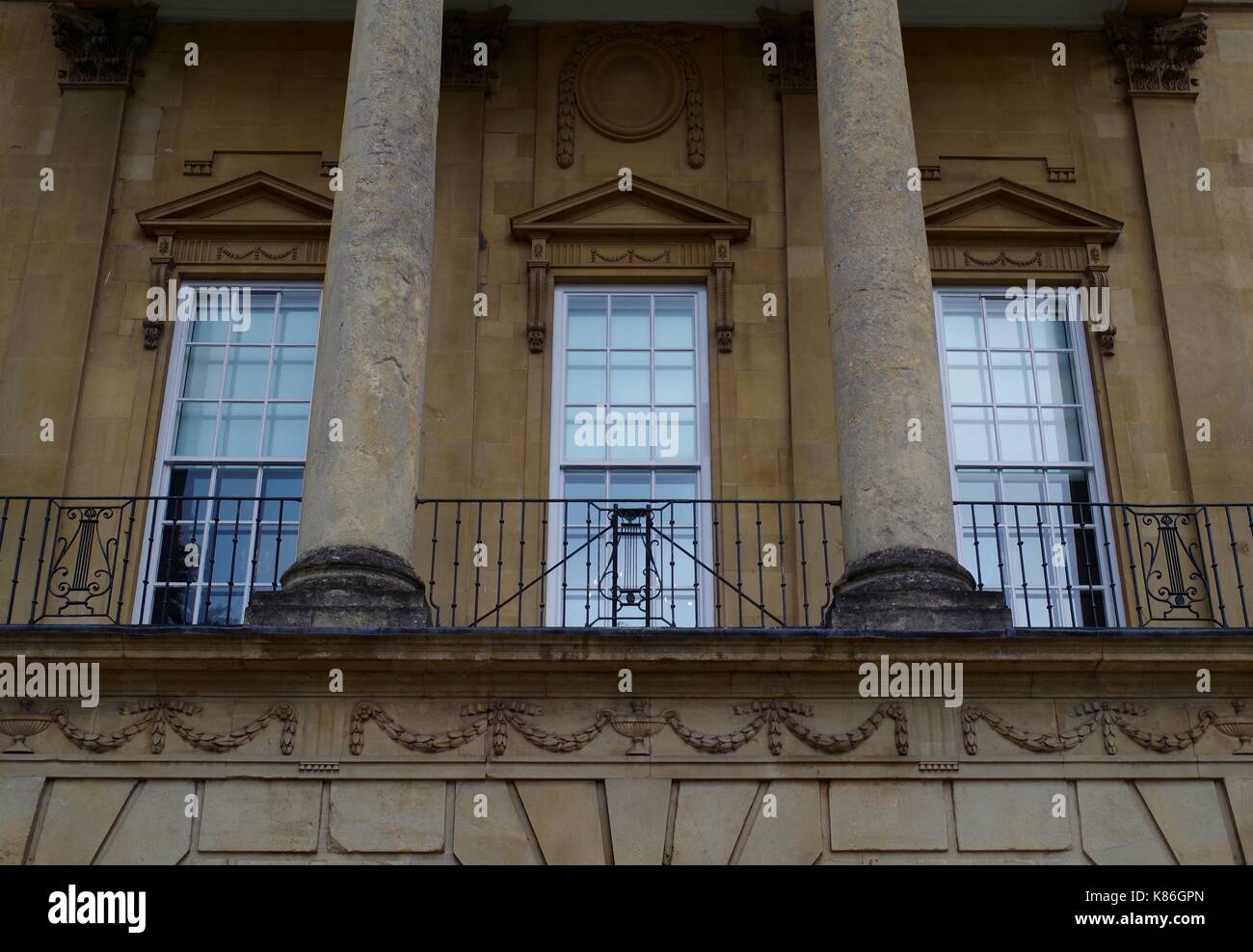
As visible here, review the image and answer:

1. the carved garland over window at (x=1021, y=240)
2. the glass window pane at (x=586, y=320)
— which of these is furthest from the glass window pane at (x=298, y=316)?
the carved garland over window at (x=1021, y=240)

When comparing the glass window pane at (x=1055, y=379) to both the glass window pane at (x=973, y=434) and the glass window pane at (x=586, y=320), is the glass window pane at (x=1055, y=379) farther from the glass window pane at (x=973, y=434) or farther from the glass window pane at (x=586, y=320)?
the glass window pane at (x=586, y=320)

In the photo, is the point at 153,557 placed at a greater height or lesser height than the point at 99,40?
lesser

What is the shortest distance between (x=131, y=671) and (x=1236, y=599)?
9131 millimetres

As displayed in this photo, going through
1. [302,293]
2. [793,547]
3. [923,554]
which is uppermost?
[302,293]

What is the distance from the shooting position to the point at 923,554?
34.5 ft

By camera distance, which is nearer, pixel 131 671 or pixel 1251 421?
pixel 131 671

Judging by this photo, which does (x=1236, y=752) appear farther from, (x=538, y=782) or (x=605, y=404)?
(x=605, y=404)

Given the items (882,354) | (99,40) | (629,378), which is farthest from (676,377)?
(99,40)

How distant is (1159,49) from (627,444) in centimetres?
687

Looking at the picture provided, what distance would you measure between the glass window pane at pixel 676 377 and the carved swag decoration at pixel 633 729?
4529 mm

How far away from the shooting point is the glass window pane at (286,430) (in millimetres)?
14016

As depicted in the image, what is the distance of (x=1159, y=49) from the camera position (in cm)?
1548

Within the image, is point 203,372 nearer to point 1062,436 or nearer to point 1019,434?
point 1019,434
